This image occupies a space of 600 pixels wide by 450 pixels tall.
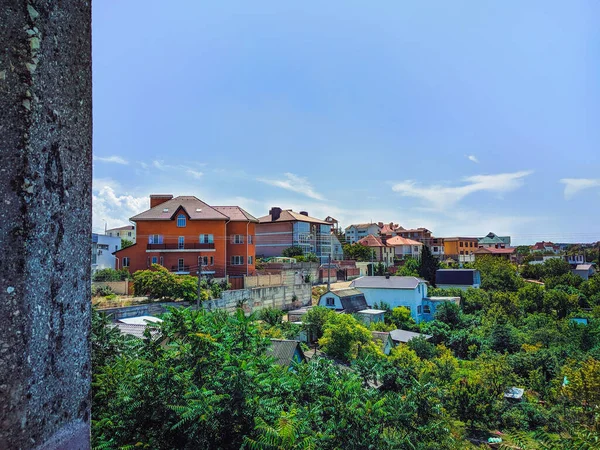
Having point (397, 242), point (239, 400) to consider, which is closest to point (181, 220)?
point (239, 400)

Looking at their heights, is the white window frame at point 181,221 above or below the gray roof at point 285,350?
above

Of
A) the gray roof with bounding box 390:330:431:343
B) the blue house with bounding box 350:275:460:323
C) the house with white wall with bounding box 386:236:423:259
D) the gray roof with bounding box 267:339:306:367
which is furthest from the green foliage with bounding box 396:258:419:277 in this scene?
the gray roof with bounding box 267:339:306:367

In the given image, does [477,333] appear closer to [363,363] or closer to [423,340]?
[423,340]

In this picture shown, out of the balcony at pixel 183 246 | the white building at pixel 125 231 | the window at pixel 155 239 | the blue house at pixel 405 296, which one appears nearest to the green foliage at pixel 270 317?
the balcony at pixel 183 246

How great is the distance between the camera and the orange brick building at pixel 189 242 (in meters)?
31.4

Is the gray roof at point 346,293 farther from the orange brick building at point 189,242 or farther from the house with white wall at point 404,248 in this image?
the house with white wall at point 404,248

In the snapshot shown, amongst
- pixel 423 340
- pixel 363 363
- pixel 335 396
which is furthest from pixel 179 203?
pixel 335 396

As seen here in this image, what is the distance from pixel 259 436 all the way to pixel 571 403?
16.2 m

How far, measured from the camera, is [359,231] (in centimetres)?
8788

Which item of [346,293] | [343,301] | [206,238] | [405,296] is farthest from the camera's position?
[405,296]

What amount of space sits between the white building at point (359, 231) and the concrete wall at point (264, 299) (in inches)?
2137

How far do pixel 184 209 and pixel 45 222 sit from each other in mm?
31399

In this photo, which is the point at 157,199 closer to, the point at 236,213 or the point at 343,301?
the point at 236,213

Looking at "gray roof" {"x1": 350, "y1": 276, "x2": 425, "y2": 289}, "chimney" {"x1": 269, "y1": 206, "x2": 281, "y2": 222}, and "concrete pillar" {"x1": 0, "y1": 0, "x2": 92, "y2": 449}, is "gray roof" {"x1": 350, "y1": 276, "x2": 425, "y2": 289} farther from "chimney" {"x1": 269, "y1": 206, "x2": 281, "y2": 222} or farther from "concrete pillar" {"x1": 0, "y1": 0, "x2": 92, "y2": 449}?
"concrete pillar" {"x1": 0, "y1": 0, "x2": 92, "y2": 449}
